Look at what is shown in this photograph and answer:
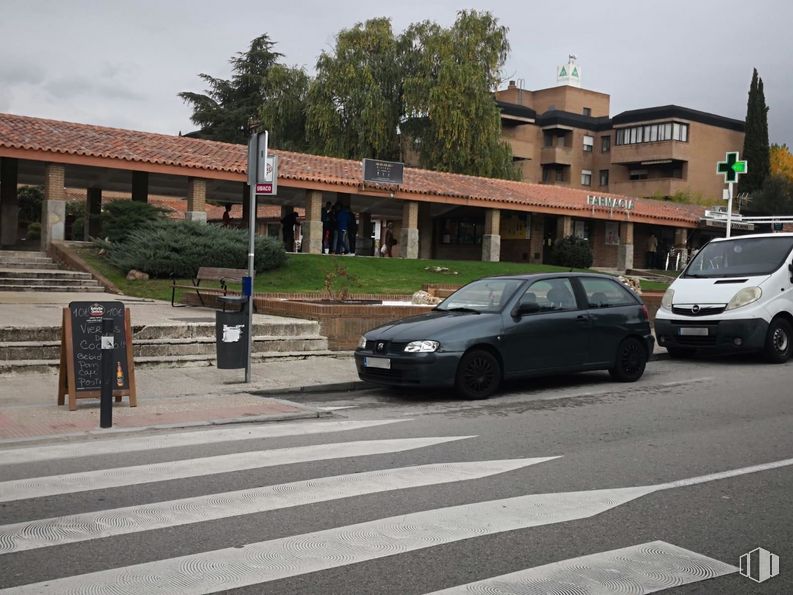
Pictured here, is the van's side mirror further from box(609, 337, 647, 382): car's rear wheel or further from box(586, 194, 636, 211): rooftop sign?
box(586, 194, 636, 211): rooftop sign

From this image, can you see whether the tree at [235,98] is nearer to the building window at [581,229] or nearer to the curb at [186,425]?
the building window at [581,229]

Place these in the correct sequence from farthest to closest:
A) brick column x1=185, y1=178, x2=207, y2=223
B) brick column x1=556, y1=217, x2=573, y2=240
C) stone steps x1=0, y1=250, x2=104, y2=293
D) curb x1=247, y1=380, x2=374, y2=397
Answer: brick column x1=556, y1=217, x2=573, y2=240 → brick column x1=185, y1=178, x2=207, y2=223 → stone steps x1=0, y1=250, x2=104, y2=293 → curb x1=247, y1=380, x2=374, y2=397

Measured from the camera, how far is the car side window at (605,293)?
11867 mm

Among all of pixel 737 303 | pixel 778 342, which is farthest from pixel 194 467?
pixel 778 342

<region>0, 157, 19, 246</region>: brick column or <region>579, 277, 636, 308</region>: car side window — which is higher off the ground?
<region>0, 157, 19, 246</region>: brick column

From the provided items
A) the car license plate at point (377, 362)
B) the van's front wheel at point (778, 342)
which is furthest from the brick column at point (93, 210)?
the van's front wheel at point (778, 342)

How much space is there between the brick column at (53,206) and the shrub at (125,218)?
57.9 inches

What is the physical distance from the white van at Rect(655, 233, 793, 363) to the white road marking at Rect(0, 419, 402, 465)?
7.30 meters

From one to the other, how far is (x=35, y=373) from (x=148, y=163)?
57.8 ft

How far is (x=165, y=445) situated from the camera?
751 cm

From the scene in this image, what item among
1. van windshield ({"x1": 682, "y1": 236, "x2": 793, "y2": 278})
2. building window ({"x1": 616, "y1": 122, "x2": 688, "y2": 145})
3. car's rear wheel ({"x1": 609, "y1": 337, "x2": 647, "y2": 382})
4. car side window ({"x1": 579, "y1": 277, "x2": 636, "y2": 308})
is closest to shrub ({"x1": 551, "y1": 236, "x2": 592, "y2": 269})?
van windshield ({"x1": 682, "y1": 236, "x2": 793, "y2": 278})

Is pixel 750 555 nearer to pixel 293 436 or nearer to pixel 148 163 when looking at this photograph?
pixel 293 436

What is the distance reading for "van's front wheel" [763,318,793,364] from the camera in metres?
14.0

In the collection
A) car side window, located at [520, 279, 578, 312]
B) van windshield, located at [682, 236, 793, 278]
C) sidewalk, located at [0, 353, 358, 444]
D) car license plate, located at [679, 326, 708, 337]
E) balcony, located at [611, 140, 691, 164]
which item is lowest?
sidewalk, located at [0, 353, 358, 444]
